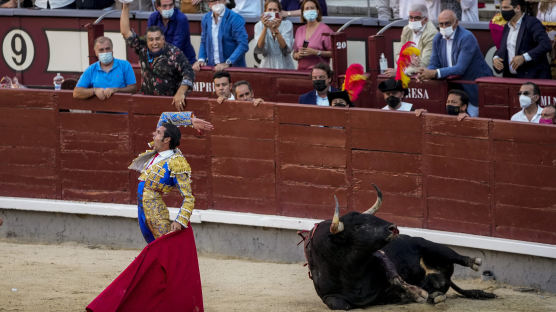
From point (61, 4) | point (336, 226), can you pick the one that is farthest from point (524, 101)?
point (61, 4)

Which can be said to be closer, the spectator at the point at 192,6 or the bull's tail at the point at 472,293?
the bull's tail at the point at 472,293

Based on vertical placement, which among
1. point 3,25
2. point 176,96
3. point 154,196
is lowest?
point 154,196

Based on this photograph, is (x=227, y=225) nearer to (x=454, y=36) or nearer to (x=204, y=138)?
(x=204, y=138)

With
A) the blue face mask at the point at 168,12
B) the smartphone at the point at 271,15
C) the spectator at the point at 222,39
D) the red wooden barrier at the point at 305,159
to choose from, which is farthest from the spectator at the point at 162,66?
the smartphone at the point at 271,15

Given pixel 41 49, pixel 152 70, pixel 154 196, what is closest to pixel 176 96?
pixel 152 70

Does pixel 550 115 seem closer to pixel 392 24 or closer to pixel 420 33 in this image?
pixel 420 33

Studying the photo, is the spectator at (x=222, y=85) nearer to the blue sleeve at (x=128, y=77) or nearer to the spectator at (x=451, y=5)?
the blue sleeve at (x=128, y=77)

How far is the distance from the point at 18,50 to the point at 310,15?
4623mm

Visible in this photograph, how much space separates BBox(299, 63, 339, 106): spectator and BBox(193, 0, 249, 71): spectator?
1510 millimetres

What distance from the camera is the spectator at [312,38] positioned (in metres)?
11.6

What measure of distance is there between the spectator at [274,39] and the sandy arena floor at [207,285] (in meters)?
2.37

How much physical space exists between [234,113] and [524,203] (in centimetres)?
273

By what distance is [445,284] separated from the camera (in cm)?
882

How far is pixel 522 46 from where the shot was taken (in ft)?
34.6
